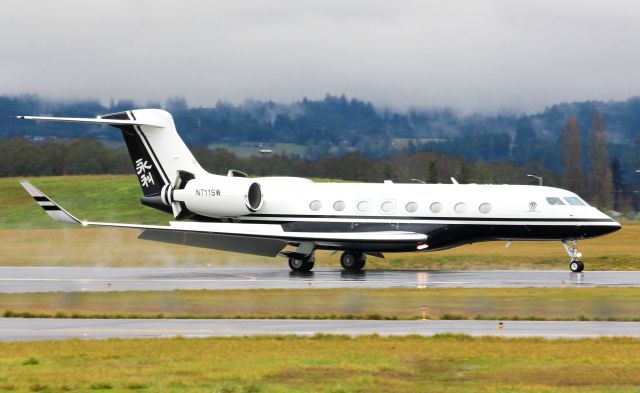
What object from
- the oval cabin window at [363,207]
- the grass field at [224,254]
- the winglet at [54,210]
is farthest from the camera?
the grass field at [224,254]

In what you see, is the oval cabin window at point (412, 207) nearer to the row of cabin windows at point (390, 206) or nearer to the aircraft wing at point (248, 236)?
the row of cabin windows at point (390, 206)

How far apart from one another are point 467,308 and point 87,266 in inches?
902

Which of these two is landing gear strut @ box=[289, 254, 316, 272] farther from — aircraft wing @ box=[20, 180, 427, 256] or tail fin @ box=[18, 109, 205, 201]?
tail fin @ box=[18, 109, 205, 201]

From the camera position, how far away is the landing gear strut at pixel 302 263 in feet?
130

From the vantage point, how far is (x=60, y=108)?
151750 mm

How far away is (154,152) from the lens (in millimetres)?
42594

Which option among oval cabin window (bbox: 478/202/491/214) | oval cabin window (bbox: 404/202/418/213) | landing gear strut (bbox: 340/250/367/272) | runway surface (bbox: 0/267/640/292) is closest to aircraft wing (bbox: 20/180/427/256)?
oval cabin window (bbox: 404/202/418/213)

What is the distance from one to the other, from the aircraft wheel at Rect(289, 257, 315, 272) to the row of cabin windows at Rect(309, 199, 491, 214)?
2051 millimetres

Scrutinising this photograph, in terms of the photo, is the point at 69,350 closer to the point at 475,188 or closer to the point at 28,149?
the point at 475,188

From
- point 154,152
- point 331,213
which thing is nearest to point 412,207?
point 331,213

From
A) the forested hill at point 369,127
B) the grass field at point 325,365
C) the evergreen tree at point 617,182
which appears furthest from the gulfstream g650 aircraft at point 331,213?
the forested hill at point 369,127

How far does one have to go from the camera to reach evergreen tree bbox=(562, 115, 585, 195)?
309ft

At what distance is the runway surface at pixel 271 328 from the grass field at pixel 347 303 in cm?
101

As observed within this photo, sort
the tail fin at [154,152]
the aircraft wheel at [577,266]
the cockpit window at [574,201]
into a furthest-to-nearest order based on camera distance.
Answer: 1. the tail fin at [154,152]
2. the cockpit window at [574,201]
3. the aircraft wheel at [577,266]
